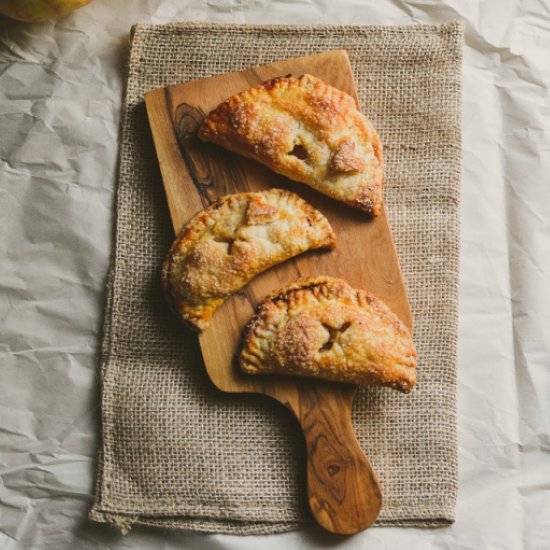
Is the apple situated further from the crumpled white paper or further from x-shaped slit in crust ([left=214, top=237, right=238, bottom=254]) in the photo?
x-shaped slit in crust ([left=214, top=237, right=238, bottom=254])

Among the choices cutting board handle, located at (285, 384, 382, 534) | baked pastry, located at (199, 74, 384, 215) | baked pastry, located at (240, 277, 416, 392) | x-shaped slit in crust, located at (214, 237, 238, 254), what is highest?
baked pastry, located at (199, 74, 384, 215)

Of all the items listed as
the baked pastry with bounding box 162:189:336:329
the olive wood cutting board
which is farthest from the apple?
the baked pastry with bounding box 162:189:336:329

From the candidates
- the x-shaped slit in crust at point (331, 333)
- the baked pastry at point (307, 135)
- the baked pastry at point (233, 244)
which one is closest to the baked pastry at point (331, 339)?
the x-shaped slit in crust at point (331, 333)

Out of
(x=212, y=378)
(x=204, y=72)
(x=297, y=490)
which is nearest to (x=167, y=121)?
(x=204, y=72)

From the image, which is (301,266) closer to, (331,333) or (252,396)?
(331,333)

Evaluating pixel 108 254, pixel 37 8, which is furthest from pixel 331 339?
pixel 37 8
